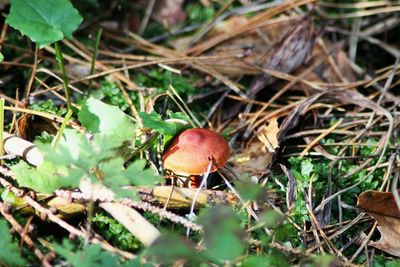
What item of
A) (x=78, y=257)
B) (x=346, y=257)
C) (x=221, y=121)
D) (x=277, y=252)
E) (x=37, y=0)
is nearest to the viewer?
(x=78, y=257)

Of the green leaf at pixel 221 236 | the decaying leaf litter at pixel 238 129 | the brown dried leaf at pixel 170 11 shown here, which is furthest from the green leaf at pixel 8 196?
the brown dried leaf at pixel 170 11

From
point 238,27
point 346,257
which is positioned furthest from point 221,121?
point 346,257

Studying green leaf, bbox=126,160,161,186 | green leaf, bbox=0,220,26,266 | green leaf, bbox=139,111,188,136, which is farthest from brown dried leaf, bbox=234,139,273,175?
green leaf, bbox=0,220,26,266

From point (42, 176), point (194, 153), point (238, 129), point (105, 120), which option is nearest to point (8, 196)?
point (42, 176)

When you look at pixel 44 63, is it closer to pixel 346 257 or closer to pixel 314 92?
pixel 314 92

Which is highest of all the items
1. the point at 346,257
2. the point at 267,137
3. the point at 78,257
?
the point at 78,257

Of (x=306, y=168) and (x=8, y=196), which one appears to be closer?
(x=8, y=196)

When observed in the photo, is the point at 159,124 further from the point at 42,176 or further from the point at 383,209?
the point at 383,209
